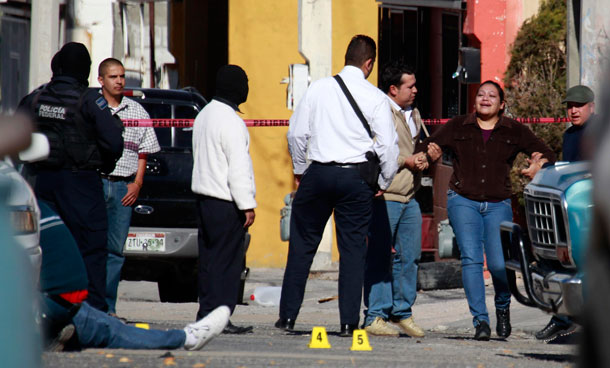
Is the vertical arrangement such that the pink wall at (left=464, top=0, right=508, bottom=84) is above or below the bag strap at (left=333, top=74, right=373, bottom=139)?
above

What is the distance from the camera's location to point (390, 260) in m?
8.47

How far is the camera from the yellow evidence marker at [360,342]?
23.1 ft

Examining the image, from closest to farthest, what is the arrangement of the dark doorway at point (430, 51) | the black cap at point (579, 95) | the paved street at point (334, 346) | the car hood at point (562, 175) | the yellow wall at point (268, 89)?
the paved street at point (334, 346)
the car hood at point (562, 175)
the black cap at point (579, 95)
the yellow wall at point (268, 89)
the dark doorway at point (430, 51)

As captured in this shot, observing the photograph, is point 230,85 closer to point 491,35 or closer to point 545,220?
point 545,220

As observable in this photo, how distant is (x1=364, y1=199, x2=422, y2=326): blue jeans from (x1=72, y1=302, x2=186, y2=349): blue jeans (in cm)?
215

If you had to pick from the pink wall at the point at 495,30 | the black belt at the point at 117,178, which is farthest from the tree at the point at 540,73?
the black belt at the point at 117,178

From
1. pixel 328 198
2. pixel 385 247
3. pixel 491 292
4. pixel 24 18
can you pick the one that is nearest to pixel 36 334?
pixel 328 198

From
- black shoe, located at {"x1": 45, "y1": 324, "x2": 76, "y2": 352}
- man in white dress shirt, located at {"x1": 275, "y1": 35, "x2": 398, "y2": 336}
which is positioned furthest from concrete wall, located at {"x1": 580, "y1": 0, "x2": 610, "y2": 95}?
black shoe, located at {"x1": 45, "y1": 324, "x2": 76, "y2": 352}

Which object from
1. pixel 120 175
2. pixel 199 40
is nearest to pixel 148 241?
pixel 120 175

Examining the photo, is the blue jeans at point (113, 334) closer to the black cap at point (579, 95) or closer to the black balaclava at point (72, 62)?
the black balaclava at point (72, 62)

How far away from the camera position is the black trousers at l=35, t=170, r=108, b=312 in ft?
25.6

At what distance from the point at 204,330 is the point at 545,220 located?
1.97 metres

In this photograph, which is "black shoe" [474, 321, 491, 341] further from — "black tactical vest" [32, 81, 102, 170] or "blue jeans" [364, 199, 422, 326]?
"black tactical vest" [32, 81, 102, 170]

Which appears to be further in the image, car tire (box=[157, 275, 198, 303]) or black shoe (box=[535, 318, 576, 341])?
car tire (box=[157, 275, 198, 303])
